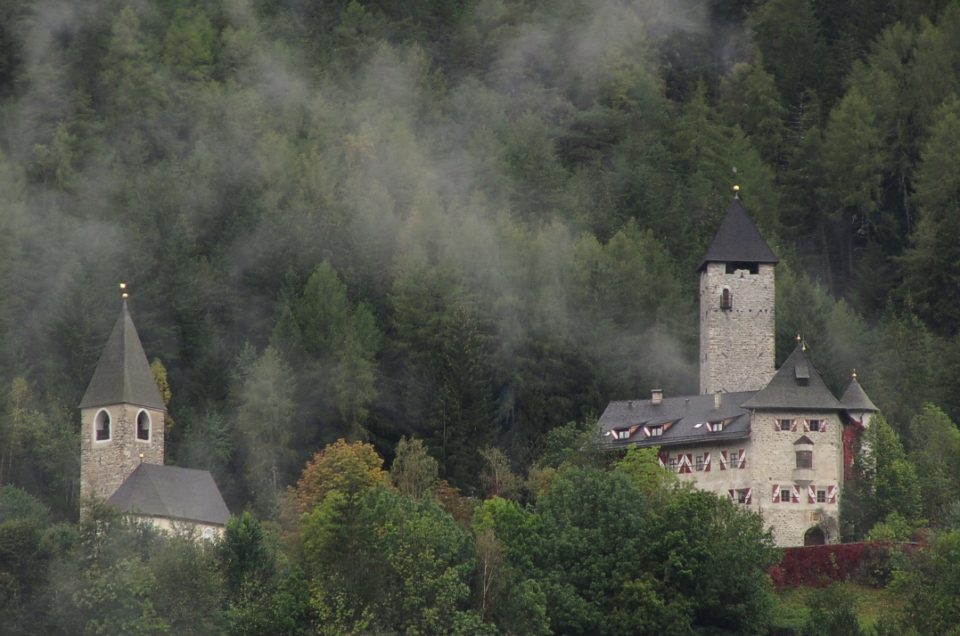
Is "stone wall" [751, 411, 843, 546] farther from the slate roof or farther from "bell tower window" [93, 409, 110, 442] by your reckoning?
"bell tower window" [93, 409, 110, 442]

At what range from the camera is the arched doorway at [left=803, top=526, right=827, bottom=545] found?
311 feet

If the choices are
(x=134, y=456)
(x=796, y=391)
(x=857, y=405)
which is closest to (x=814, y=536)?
(x=796, y=391)

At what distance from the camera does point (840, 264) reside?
128 metres

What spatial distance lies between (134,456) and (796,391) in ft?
69.9

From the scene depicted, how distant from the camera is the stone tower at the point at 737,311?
103 m

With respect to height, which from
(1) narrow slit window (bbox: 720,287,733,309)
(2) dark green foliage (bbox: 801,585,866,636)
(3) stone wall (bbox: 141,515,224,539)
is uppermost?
(1) narrow slit window (bbox: 720,287,733,309)

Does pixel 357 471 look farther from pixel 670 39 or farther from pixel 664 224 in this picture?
pixel 670 39

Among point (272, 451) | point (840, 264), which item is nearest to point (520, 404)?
point (272, 451)

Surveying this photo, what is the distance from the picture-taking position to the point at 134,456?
318 feet

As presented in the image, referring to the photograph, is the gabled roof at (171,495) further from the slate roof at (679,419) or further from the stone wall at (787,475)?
the stone wall at (787,475)

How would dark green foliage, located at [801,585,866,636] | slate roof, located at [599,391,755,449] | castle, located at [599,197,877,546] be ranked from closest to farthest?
dark green foliage, located at [801,585,866,636]
castle, located at [599,197,877,546]
slate roof, located at [599,391,755,449]

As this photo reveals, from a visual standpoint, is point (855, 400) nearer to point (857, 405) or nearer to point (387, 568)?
point (857, 405)

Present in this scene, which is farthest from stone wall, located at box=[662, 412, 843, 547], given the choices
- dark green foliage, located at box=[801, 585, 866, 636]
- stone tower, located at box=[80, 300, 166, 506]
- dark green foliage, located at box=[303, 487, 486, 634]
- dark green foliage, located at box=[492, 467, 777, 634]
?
stone tower, located at box=[80, 300, 166, 506]

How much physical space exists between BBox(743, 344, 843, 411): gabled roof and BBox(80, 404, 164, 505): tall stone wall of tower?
62.8 feet
